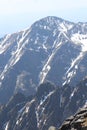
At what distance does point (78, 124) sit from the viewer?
3647 inches

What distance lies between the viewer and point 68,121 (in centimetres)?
10231

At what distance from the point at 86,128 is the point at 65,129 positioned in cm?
1036

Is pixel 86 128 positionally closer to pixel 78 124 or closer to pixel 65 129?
pixel 78 124

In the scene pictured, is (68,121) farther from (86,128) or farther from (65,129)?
(86,128)

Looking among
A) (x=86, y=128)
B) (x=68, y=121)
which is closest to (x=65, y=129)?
(x=68, y=121)

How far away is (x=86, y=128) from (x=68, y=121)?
Result: 537 inches

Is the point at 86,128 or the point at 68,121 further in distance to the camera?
the point at 68,121

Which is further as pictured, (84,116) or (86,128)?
(84,116)

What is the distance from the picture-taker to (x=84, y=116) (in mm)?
97812

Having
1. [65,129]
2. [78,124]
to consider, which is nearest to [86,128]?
[78,124]

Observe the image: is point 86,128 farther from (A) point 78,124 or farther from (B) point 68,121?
(B) point 68,121

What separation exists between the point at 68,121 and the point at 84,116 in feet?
19.5

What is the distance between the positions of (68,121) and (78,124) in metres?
9.84

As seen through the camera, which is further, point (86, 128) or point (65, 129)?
point (65, 129)
